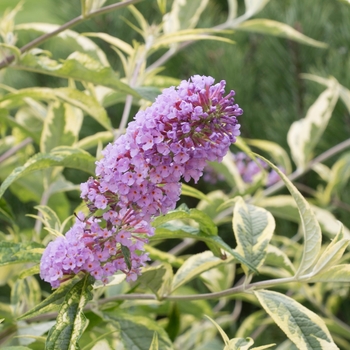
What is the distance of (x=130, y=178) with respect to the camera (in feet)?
1.56

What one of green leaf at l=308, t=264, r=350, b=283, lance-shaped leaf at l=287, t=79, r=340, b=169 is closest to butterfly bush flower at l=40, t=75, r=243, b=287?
green leaf at l=308, t=264, r=350, b=283

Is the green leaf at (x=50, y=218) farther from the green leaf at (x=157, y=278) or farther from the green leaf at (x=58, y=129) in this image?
the green leaf at (x=58, y=129)

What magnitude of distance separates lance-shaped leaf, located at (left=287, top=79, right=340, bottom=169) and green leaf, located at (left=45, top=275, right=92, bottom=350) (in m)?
0.74

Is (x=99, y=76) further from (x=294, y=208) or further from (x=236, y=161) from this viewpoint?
(x=236, y=161)

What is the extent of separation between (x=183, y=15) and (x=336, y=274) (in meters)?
0.62

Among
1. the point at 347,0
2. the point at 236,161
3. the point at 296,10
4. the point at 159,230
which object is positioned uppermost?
the point at 347,0

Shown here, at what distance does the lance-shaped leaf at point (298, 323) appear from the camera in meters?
0.56

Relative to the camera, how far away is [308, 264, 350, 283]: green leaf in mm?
600

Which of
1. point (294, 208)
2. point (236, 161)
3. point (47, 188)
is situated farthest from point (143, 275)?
point (236, 161)

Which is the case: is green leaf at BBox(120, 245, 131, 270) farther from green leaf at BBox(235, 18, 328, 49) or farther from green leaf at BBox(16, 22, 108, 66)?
green leaf at BBox(235, 18, 328, 49)

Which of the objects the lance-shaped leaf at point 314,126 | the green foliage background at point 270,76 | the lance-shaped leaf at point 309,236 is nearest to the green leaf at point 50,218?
the lance-shaped leaf at point 309,236

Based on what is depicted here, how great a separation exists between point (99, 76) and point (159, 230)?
235 mm

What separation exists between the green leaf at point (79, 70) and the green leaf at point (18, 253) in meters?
0.23

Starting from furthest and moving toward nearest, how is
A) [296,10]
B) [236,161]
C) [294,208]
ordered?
[296,10] → [236,161] → [294,208]
